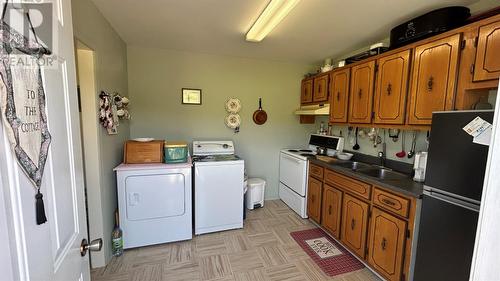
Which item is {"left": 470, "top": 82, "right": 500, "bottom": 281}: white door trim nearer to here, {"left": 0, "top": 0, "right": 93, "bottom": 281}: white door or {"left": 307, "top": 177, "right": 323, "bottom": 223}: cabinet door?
{"left": 0, "top": 0, "right": 93, "bottom": 281}: white door

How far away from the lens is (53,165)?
2.28ft

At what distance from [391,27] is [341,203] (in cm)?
197

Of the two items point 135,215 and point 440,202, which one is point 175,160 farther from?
point 440,202

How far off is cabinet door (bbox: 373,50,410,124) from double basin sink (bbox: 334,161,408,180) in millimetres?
576

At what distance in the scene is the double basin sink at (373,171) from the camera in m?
2.25

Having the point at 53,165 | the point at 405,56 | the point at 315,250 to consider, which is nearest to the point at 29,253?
the point at 53,165

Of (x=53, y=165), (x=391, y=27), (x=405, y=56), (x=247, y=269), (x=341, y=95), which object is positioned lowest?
(x=247, y=269)

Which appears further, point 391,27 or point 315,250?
point 315,250

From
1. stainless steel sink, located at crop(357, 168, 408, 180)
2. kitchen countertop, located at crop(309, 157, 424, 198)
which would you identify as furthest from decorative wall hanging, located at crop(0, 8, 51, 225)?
stainless steel sink, located at crop(357, 168, 408, 180)

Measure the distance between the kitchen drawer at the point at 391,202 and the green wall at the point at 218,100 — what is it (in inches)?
79.4

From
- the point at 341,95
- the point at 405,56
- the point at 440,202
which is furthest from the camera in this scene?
the point at 341,95

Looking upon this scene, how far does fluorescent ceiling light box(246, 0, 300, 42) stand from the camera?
65.4 inches

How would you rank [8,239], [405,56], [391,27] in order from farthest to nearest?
1. [391,27]
2. [405,56]
3. [8,239]

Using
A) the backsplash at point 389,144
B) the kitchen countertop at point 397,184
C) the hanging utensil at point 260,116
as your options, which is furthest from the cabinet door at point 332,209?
the hanging utensil at point 260,116
